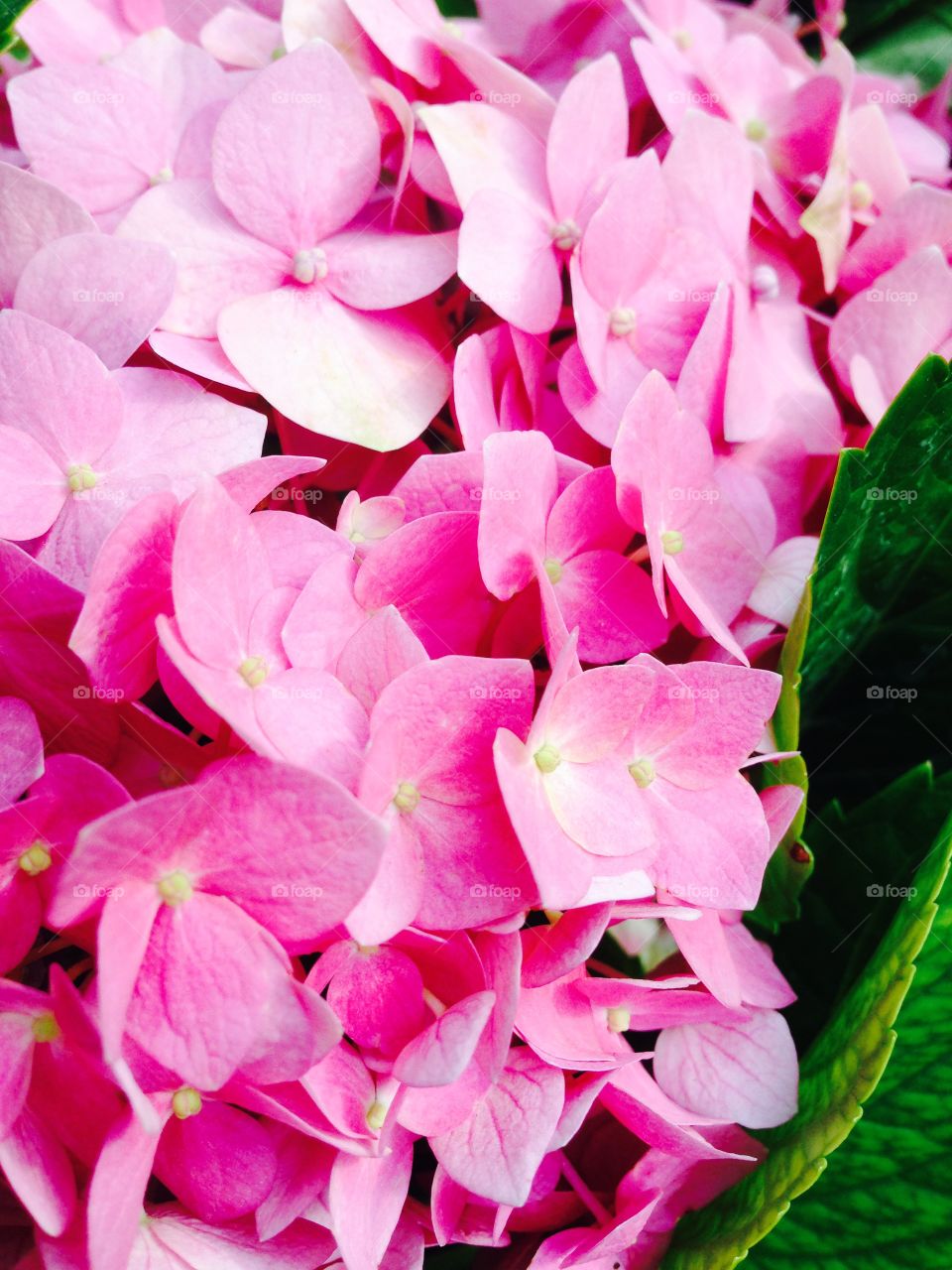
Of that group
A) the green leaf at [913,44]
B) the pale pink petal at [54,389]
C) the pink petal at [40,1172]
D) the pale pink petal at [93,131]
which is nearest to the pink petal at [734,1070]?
the pink petal at [40,1172]

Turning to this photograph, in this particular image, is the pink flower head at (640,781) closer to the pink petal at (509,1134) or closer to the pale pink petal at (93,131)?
the pink petal at (509,1134)

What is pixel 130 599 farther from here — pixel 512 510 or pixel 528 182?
pixel 528 182

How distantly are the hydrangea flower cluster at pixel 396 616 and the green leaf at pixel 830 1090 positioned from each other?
17 millimetres

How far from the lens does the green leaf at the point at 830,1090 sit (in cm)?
45

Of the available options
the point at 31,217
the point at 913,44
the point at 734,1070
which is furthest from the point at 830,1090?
the point at 913,44

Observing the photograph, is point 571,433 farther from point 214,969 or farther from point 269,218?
point 214,969

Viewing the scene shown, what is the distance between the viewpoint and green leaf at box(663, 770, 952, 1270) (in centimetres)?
45

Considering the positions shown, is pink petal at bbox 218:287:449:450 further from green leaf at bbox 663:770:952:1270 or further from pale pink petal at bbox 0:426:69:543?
green leaf at bbox 663:770:952:1270

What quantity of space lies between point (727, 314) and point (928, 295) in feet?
0.41

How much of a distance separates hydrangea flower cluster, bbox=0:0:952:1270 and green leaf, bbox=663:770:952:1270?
0.02m

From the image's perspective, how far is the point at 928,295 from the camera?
0.57m

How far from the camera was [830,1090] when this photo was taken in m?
0.47

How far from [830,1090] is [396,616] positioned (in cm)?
27

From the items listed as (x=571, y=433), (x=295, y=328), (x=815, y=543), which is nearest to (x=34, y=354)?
(x=295, y=328)
